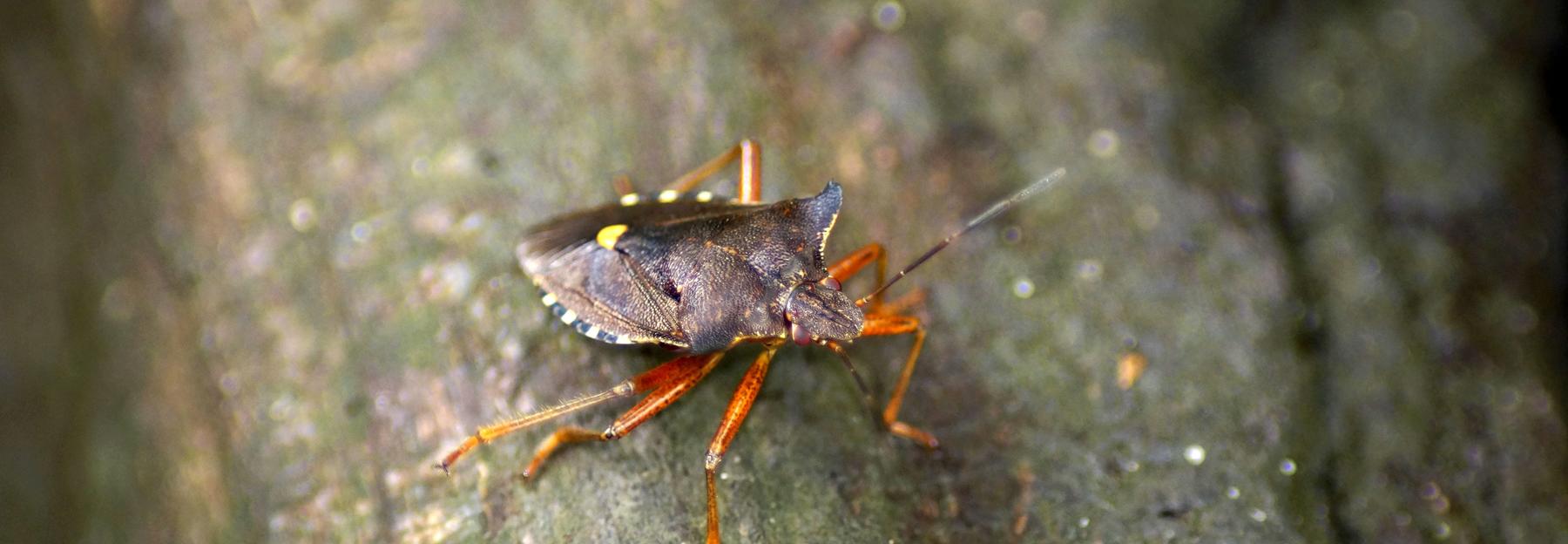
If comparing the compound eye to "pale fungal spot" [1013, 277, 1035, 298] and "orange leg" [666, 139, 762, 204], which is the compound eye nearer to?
"orange leg" [666, 139, 762, 204]

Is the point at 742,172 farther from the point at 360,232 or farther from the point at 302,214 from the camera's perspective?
the point at 302,214

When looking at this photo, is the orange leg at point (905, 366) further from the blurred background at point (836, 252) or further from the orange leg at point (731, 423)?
the orange leg at point (731, 423)

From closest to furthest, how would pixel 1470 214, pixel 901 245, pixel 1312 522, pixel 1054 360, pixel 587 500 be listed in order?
pixel 587 500 < pixel 1312 522 < pixel 1054 360 < pixel 901 245 < pixel 1470 214

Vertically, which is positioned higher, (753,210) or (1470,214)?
(753,210)

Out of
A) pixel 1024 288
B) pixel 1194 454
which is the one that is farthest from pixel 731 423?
pixel 1194 454

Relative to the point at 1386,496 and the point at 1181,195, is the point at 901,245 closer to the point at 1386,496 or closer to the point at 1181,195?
the point at 1181,195

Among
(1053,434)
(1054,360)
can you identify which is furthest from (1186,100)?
(1053,434)

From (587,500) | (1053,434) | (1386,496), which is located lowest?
(1386,496)
